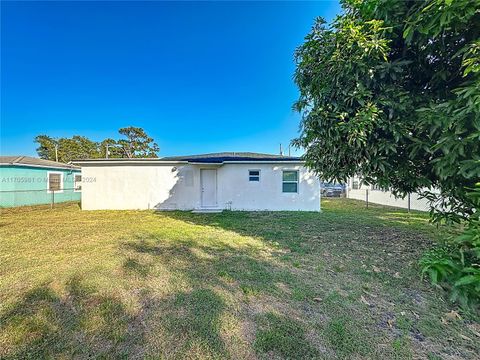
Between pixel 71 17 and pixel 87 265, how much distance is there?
9.34m

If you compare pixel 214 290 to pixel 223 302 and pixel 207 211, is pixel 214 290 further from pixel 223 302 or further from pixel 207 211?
pixel 207 211

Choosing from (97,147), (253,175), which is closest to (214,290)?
(253,175)

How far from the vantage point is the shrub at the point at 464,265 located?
7.66 feet

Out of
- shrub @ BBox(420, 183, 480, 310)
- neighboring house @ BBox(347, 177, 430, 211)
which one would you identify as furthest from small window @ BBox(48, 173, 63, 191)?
shrub @ BBox(420, 183, 480, 310)

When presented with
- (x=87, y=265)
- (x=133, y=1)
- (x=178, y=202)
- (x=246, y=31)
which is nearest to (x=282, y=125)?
(x=246, y=31)

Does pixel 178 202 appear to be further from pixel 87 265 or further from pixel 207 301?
pixel 207 301

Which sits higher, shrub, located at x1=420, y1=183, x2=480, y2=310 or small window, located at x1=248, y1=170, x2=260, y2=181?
small window, located at x1=248, y1=170, x2=260, y2=181

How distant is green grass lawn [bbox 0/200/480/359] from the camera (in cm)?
Answer: 202

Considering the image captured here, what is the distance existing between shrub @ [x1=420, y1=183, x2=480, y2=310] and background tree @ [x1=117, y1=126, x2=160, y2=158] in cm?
3486

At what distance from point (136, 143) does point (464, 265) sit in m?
36.2

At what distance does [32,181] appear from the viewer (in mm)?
12711

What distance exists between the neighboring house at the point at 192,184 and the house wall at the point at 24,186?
3759 millimetres

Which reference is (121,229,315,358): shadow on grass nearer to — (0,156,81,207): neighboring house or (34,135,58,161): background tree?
(0,156,81,207): neighboring house

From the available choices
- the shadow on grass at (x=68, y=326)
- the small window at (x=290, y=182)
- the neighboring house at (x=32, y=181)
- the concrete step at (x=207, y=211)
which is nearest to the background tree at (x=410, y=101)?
the shadow on grass at (x=68, y=326)
